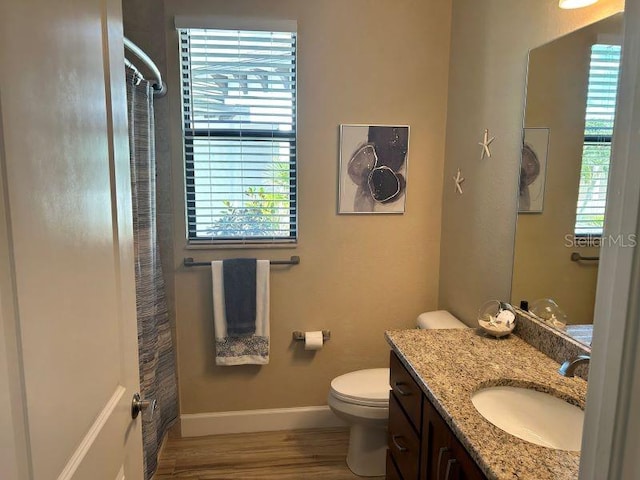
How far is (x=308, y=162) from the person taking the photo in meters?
2.47

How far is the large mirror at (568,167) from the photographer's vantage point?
1.41 meters

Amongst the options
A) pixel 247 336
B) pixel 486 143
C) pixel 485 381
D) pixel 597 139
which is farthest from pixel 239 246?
pixel 597 139

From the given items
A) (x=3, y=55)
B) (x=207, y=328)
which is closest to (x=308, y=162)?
(x=207, y=328)

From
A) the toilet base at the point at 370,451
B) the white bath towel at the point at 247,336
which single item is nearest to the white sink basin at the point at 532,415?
the toilet base at the point at 370,451

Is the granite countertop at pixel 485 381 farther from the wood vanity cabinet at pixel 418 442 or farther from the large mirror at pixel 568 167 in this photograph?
the large mirror at pixel 568 167

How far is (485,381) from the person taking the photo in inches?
55.2

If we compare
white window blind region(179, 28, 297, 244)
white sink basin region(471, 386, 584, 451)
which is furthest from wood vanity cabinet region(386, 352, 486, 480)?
white window blind region(179, 28, 297, 244)

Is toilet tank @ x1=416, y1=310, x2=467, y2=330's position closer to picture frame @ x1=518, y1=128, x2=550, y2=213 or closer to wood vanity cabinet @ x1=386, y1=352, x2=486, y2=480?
wood vanity cabinet @ x1=386, y1=352, x2=486, y2=480

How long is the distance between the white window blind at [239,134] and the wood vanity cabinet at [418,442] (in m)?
1.17

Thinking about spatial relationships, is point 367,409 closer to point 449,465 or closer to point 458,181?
point 449,465

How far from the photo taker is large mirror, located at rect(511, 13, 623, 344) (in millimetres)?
1409

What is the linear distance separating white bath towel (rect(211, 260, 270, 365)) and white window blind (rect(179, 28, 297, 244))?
8.2 inches

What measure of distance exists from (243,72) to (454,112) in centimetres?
123

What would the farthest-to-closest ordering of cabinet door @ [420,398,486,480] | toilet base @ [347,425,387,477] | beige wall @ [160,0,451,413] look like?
1. beige wall @ [160,0,451,413]
2. toilet base @ [347,425,387,477]
3. cabinet door @ [420,398,486,480]
